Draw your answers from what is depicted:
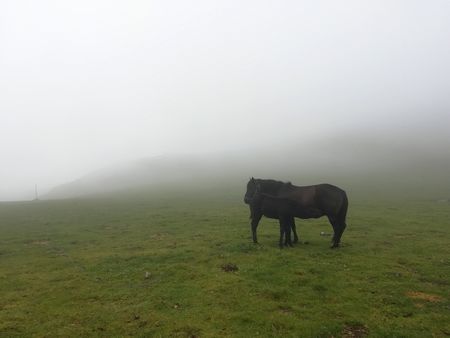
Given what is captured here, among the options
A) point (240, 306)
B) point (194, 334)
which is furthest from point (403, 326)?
point (194, 334)

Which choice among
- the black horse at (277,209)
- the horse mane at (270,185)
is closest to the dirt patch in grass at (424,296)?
the black horse at (277,209)

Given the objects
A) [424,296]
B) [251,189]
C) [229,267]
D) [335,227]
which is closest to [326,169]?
[251,189]

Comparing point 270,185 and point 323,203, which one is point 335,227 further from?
point 270,185

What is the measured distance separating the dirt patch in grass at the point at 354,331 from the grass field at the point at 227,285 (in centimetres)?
5

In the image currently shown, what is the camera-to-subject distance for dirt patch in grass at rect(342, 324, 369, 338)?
11.4m

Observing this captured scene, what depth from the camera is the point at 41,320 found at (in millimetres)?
13602

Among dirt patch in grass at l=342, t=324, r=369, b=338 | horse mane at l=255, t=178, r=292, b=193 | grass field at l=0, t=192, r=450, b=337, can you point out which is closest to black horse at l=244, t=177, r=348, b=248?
horse mane at l=255, t=178, r=292, b=193

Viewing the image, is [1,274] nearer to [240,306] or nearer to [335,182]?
[240,306]

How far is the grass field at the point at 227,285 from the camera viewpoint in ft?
40.5

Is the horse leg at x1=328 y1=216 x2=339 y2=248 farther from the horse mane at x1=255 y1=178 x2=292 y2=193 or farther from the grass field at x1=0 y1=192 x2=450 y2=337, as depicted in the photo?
the horse mane at x1=255 y1=178 x2=292 y2=193

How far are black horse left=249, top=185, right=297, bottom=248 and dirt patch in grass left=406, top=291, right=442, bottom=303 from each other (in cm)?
770

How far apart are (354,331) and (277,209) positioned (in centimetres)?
1004

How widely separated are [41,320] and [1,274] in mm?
7983

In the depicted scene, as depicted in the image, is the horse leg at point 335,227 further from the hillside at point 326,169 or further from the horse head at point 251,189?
the hillside at point 326,169
